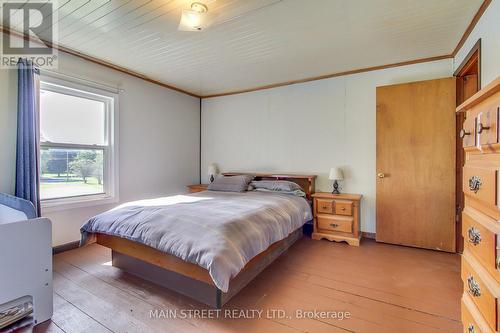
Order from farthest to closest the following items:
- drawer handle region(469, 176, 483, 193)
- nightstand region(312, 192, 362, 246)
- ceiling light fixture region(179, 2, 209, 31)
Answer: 1. nightstand region(312, 192, 362, 246)
2. ceiling light fixture region(179, 2, 209, 31)
3. drawer handle region(469, 176, 483, 193)

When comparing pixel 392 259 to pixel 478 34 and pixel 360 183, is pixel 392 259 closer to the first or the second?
pixel 360 183

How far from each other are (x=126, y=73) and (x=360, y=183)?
147 inches

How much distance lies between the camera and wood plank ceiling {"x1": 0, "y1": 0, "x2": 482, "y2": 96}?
2086 millimetres

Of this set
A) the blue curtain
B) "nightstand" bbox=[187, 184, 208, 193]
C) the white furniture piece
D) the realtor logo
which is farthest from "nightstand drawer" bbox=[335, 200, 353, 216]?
the realtor logo

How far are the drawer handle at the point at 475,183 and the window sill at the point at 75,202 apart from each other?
366 cm

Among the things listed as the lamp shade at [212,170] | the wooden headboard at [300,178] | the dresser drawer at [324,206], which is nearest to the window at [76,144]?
the lamp shade at [212,170]

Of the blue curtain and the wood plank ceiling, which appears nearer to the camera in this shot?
the wood plank ceiling

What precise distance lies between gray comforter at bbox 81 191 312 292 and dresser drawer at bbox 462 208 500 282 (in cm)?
127

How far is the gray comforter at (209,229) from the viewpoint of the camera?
170 cm

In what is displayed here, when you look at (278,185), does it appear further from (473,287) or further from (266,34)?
(473,287)

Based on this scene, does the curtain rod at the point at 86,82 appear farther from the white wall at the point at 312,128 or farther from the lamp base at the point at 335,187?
the lamp base at the point at 335,187

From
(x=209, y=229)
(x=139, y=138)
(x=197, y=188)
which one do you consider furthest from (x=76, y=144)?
(x=209, y=229)

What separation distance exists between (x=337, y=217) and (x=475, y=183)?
2.54 meters

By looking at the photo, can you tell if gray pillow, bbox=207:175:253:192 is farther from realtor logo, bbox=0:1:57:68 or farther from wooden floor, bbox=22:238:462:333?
realtor logo, bbox=0:1:57:68
